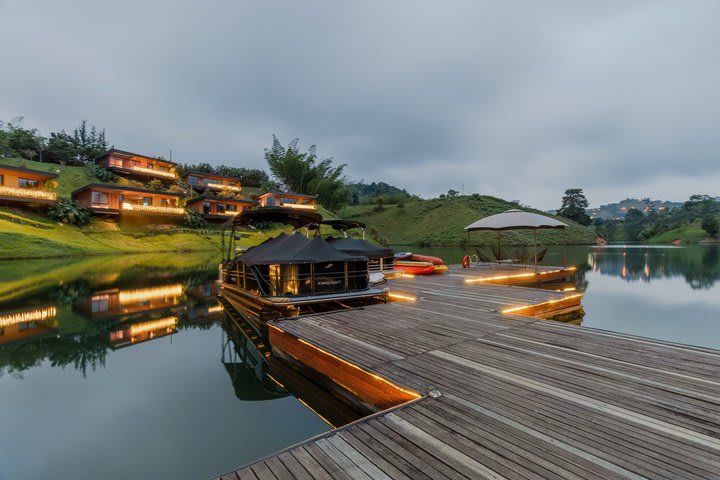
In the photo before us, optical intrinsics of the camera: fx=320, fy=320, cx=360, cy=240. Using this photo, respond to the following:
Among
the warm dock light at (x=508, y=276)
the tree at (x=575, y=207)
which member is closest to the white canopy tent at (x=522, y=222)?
the warm dock light at (x=508, y=276)

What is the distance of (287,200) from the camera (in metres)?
56.4

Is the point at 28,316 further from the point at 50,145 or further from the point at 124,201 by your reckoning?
the point at 50,145

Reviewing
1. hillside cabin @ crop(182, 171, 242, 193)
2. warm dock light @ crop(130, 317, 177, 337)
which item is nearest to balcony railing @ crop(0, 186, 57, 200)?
hillside cabin @ crop(182, 171, 242, 193)

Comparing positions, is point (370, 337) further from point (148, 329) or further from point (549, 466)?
point (148, 329)

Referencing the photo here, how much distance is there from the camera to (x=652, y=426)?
2.82m

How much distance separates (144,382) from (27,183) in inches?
1771

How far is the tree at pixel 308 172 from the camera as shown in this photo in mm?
65312

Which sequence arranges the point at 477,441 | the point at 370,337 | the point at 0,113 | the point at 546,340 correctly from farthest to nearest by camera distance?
the point at 0,113
the point at 370,337
the point at 546,340
the point at 477,441

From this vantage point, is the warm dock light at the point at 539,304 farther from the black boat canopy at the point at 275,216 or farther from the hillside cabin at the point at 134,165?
the hillside cabin at the point at 134,165

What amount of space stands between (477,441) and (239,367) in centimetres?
551

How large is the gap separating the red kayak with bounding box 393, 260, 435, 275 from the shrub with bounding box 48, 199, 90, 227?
3765cm

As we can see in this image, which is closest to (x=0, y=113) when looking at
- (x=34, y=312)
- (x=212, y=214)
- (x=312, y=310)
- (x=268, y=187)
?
(x=268, y=187)

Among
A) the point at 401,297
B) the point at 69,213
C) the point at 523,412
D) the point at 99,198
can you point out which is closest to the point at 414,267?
the point at 401,297

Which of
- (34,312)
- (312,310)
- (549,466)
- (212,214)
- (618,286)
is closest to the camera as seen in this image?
(549,466)
